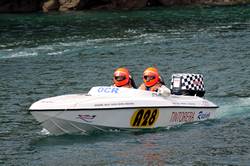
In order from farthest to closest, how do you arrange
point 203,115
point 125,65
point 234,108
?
point 125,65, point 234,108, point 203,115

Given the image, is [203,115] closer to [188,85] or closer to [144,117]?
[188,85]

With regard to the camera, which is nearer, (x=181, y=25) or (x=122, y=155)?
(x=122, y=155)

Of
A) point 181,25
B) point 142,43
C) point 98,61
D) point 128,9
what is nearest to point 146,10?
point 128,9

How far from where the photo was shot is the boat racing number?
2084cm

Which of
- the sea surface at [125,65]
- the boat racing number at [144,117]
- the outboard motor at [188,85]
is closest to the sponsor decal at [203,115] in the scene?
the sea surface at [125,65]

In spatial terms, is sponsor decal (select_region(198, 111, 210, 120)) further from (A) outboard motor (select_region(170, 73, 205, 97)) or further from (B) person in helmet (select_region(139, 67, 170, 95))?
(B) person in helmet (select_region(139, 67, 170, 95))

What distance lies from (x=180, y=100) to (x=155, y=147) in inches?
106

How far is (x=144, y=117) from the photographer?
2102 cm

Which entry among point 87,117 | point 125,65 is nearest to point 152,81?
point 87,117

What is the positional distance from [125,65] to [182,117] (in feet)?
41.4

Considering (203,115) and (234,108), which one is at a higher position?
(203,115)

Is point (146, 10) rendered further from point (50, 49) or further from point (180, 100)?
point (180, 100)

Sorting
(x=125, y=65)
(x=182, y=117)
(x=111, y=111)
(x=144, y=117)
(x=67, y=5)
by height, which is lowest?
(x=67, y=5)

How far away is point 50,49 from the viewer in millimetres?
39469
